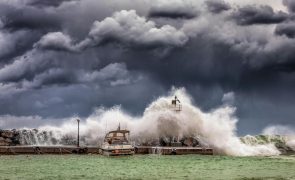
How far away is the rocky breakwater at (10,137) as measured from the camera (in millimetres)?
78081

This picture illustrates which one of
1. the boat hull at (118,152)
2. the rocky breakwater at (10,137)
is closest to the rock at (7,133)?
the rocky breakwater at (10,137)

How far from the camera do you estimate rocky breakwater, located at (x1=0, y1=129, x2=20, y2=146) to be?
78081 mm

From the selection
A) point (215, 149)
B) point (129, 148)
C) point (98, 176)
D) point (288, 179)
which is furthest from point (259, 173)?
point (215, 149)

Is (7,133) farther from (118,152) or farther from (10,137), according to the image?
(118,152)

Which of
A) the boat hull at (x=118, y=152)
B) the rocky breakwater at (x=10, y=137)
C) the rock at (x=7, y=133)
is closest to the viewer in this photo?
the boat hull at (x=118, y=152)

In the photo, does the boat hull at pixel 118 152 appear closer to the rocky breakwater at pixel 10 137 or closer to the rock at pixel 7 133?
the rocky breakwater at pixel 10 137

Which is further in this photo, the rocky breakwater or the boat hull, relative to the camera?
the rocky breakwater

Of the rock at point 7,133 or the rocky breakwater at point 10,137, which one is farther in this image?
the rock at point 7,133

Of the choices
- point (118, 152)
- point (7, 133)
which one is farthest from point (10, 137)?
point (118, 152)

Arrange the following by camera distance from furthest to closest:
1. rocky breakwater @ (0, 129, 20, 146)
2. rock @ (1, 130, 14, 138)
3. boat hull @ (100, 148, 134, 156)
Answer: rock @ (1, 130, 14, 138) < rocky breakwater @ (0, 129, 20, 146) < boat hull @ (100, 148, 134, 156)

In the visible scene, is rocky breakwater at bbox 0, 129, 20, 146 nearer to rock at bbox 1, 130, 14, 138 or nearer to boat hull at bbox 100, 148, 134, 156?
rock at bbox 1, 130, 14, 138

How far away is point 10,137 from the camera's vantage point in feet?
261

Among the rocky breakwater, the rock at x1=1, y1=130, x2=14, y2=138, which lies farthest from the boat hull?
the rock at x1=1, y1=130, x2=14, y2=138

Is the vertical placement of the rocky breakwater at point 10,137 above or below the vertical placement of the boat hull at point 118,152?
above
